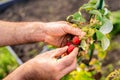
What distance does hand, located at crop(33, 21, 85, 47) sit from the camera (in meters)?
2.02

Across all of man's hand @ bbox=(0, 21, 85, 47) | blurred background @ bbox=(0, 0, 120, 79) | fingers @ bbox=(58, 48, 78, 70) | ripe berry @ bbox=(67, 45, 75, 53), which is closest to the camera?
fingers @ bbox=(58, 48, 78, 70)

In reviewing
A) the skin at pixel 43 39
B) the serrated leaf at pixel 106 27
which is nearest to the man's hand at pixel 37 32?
the skin at pixel 43 39

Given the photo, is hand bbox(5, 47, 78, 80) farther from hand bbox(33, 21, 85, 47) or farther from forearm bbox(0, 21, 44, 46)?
forearm bbox(0, 21, 44, 46)

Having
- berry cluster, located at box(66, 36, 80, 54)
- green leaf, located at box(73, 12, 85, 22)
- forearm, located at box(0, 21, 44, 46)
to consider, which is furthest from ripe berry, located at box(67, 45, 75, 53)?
forearm, located at box(0, 21, 44, 46)

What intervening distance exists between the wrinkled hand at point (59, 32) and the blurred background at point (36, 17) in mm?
1105

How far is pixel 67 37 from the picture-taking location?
2.14 m

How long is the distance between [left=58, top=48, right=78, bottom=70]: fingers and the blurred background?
4.44 feet

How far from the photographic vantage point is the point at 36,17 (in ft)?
13.6

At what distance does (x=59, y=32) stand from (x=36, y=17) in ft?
6.70

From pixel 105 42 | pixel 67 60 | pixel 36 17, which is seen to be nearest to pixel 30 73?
pixel 67 60

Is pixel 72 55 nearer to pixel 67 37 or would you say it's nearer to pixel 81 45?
pixel 81 45

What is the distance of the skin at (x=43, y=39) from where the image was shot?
74.0 inches

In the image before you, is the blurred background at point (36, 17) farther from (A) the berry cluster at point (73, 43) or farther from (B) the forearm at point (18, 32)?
(A) the berry cluster at point (73, 43)

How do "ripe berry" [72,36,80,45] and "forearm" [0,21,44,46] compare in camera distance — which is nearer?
"ripe berry" [72,36,80,45]
